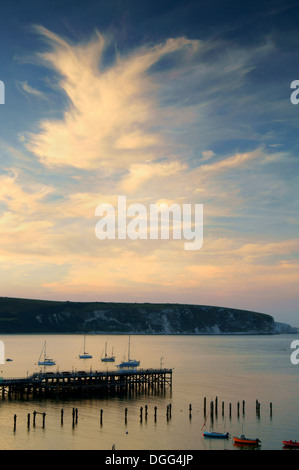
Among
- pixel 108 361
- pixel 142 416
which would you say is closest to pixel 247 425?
pixel 142 416

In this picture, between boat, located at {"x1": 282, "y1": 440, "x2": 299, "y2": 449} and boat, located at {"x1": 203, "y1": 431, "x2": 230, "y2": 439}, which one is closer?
boat, located at {"x1": 282, "y1": 440, "x2": 299, "y2": 449}

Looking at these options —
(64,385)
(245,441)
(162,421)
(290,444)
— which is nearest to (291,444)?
(290,444)

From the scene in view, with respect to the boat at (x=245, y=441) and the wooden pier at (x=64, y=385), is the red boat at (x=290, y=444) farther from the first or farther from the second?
the wooden pier at (x=64, y=385)

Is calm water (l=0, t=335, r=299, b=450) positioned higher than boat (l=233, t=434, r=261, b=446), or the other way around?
boat (l=233, t=434, r=261, b=446)

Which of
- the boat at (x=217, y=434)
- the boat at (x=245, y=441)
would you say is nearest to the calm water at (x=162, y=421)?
Answer: the boat at (x=217, y=434)

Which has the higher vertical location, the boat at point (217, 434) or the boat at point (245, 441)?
the boat at point (245, 441)

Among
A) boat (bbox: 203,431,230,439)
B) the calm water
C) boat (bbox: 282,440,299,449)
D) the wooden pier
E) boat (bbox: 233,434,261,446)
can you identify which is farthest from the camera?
the wooden pier

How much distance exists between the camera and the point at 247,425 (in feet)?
223

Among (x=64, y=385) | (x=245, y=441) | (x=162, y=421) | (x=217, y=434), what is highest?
(x=64, y=385)

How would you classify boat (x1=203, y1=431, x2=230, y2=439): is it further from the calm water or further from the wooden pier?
the wooden pier

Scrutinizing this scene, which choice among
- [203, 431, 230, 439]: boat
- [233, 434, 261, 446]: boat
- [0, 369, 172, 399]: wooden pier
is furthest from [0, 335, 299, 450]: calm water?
[0, 369, 172, 399]: wooden pier

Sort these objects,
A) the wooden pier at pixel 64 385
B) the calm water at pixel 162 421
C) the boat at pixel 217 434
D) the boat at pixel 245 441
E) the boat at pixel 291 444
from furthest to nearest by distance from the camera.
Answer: the wooden pier at pixel 64 385
the boat at pixel 217 434
the calm water at pixel 162 421
the boat at pixel 245 441
the boat at pixel 291 444

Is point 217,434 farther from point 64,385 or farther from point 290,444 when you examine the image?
point 64,385

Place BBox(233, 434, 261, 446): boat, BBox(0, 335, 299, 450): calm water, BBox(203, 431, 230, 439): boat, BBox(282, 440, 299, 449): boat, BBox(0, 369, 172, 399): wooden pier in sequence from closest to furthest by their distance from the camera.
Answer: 1. BBox(282, 440, 299, 449): boat
2. BBox(233, 434, 261, 446): boat
3. BBox(0, 335, 299, 450): calm water
4. BBox(203, 431, 230, 439): boat
5. BBox(0, 369, 172, 399): wooden pier
